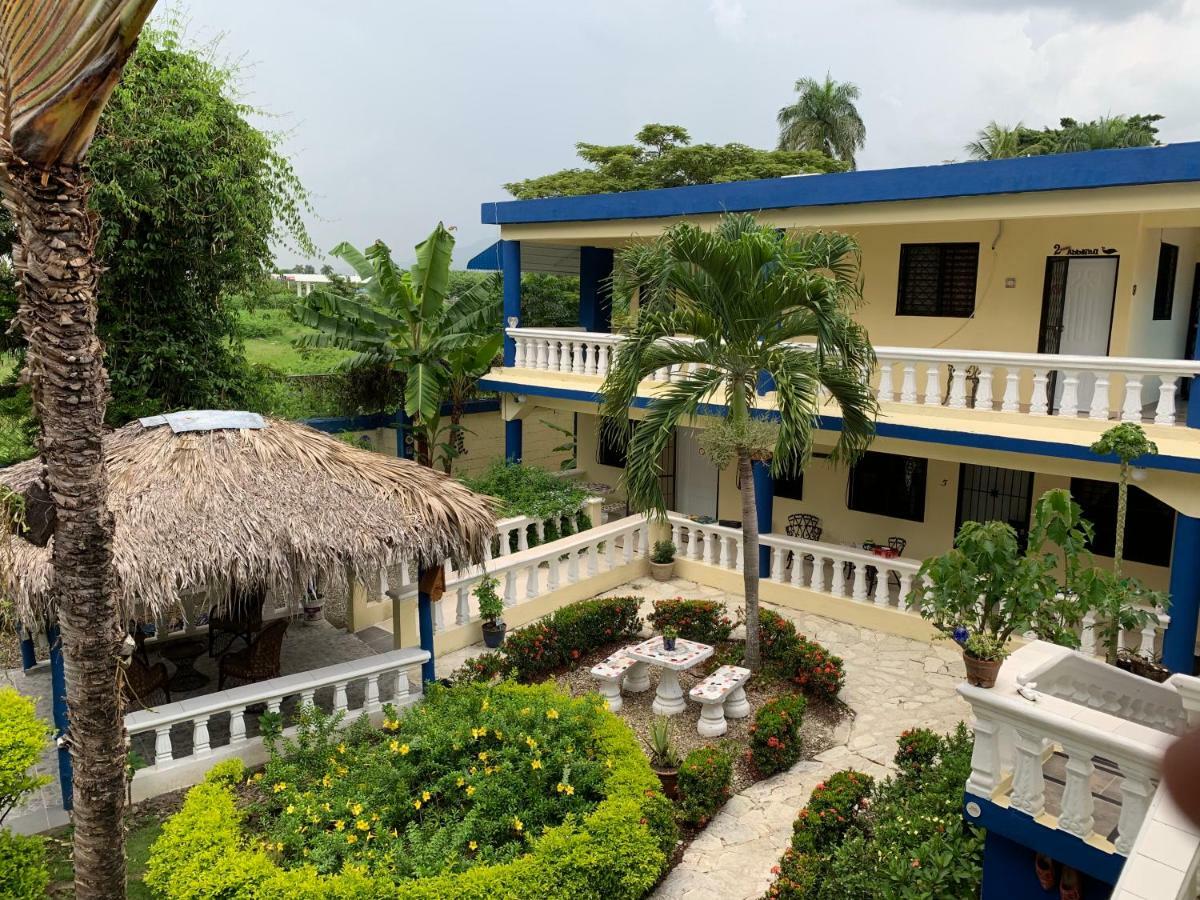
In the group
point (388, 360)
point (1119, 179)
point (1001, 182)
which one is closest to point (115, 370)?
point (388, 360)

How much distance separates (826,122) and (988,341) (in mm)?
31124

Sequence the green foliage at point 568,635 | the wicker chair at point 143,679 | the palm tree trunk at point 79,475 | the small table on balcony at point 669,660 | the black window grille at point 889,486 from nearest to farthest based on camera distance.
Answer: the palm tree trunk at point 79,475, the wicker chair at point 143,679, the small table on balcony at point 669,660, the green foliage at point 568,635, the black window grille at point 889,486

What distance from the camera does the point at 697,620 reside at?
1038cm

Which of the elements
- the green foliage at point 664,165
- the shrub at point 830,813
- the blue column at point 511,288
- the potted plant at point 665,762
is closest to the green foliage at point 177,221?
the blue column at point 511,288

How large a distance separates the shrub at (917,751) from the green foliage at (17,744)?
20.2 feet

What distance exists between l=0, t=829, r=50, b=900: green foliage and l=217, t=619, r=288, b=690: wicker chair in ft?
10.0

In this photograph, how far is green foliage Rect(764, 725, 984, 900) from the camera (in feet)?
16.4

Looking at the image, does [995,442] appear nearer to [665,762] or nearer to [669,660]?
[669,660]

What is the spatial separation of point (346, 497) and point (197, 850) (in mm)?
3121

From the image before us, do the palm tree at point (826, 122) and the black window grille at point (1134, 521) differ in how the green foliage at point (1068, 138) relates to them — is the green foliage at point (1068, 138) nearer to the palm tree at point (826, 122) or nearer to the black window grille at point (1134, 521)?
the palm tree at point (826, 122)

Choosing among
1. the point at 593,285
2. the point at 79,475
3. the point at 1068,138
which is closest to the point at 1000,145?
the point at 1068,138

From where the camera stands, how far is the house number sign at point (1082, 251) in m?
11.3

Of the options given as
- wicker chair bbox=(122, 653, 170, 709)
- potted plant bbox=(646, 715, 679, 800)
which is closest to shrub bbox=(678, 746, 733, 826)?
potted plant bbox=(646, 715, 679, 800)

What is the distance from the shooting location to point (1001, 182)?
32.0ft
